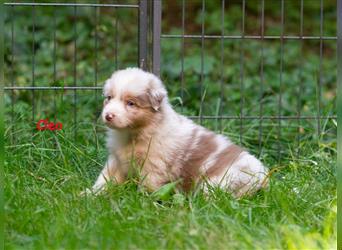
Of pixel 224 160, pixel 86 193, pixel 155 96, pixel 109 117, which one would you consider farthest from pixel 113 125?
pixel 224 160

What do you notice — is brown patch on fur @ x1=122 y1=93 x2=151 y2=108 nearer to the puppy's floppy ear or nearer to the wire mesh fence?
the puppy's floppy ear

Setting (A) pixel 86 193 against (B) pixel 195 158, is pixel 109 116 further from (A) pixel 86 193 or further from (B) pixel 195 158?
(B) pixel 195 158

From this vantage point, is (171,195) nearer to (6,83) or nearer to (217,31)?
(6,83)

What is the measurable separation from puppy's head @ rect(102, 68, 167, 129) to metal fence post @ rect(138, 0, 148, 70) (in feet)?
2.94

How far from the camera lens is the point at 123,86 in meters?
4.97

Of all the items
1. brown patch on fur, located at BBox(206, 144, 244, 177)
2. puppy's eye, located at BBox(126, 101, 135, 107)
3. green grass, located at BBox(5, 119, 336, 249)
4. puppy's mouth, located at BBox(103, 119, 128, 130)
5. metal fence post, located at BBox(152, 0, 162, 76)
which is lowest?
green grass, located at BBox(5, 119, 336, 249)

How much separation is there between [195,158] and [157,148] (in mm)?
253

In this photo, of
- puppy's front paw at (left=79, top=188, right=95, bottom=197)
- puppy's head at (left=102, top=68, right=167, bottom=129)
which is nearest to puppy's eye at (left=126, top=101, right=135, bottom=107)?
puppy's head at (left=102, top=68, right=167, bottom=129)

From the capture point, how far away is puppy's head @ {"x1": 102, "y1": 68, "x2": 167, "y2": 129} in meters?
4.92

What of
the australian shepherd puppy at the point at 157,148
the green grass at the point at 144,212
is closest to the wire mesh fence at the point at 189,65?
the green grass at the point at 144,212

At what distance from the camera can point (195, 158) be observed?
5.16 meters

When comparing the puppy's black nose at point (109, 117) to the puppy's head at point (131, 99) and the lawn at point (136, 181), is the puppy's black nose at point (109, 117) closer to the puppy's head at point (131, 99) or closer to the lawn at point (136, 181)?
the puppy's head at point (131, 99)

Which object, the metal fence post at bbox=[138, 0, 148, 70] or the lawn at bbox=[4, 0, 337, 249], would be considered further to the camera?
the metal fence post at bbox=[138, 0, 148, 70]

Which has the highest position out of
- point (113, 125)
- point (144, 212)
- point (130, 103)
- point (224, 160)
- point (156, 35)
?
point (156, 35)
